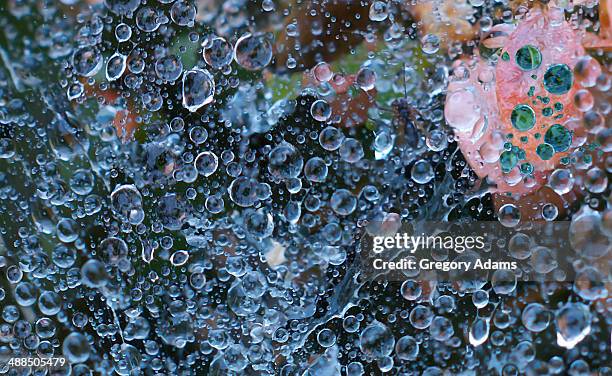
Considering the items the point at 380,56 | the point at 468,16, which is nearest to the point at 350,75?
the point at 380,56

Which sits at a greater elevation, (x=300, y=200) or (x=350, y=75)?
(x=350, y=75)

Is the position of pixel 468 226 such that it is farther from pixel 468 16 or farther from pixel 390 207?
pixel 468 16

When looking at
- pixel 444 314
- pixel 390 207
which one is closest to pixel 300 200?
pixel 390 207

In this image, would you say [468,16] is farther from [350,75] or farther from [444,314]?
[444,314]

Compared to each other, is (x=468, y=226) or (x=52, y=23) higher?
(x=52, y=23)

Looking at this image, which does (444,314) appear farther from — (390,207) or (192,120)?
(192,120)

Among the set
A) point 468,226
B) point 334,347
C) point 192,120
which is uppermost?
point 192,120
